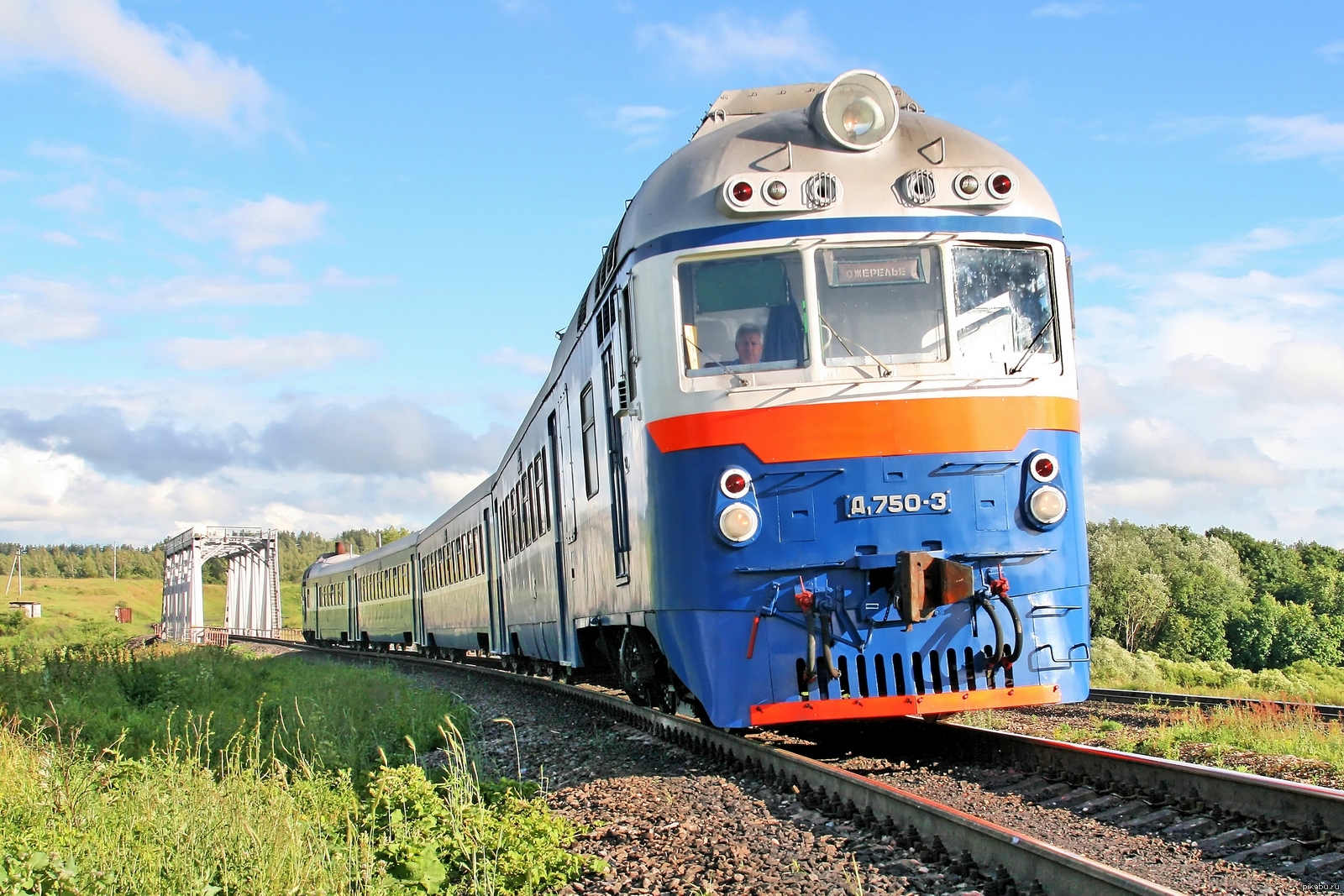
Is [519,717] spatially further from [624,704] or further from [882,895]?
[882,895]

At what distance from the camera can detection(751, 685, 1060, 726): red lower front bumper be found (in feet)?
21.1

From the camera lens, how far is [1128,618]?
1754 inches

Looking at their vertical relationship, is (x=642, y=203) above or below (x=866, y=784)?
above

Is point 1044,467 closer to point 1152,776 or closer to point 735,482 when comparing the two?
point 735,482

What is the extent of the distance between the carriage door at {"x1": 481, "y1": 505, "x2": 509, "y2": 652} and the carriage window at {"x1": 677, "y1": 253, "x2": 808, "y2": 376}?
10.5 metres

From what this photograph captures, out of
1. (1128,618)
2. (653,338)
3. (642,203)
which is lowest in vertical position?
(1128,618)

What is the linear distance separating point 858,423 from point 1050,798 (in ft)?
7.19

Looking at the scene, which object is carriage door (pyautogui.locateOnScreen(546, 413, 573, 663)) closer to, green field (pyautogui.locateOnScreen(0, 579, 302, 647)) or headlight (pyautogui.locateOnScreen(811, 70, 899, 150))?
headlight (pyautogui.locateOnScreen(811, 70, 899, 150))

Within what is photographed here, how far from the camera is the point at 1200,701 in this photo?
409 inches

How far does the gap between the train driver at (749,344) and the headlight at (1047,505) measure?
68.2 inches

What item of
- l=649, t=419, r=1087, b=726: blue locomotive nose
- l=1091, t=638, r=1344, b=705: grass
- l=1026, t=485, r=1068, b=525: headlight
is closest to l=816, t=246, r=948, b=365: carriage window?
l=649, t=419, r=1087, b=726: blue locomotive nose

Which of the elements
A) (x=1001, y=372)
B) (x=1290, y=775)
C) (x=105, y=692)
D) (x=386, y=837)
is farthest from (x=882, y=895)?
(x=105, y=692)

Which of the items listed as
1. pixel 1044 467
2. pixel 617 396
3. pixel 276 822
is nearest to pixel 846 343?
pixel 1044 467

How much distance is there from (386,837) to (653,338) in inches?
127
